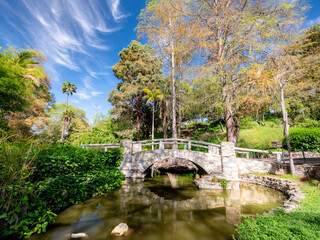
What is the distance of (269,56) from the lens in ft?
30.3

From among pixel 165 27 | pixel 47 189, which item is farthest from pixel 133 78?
pixel 47 189

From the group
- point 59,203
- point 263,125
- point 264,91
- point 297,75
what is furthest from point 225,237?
point 263,125

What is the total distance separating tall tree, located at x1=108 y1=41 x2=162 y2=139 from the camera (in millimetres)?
20484

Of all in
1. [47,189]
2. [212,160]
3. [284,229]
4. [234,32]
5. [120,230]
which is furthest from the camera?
[212,160]

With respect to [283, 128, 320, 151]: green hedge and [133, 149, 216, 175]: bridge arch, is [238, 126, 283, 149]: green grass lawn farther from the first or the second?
[133, 149, 216, 175]: bridge arch

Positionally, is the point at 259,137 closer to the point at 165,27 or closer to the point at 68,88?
the point at 165,27

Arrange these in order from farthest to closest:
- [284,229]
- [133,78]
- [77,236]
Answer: [133,78] < [77,236] < [284,229]

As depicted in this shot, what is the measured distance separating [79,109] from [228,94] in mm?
45483

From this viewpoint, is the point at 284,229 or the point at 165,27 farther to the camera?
the point at 165,27

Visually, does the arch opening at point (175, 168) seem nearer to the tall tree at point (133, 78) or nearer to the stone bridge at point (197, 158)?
the stone bridge at point (197, 158)

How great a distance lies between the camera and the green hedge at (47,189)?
11.9ft

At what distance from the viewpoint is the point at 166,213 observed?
5469mm

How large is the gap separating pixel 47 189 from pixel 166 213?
13.7ft

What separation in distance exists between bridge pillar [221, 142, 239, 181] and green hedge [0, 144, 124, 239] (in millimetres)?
7202
